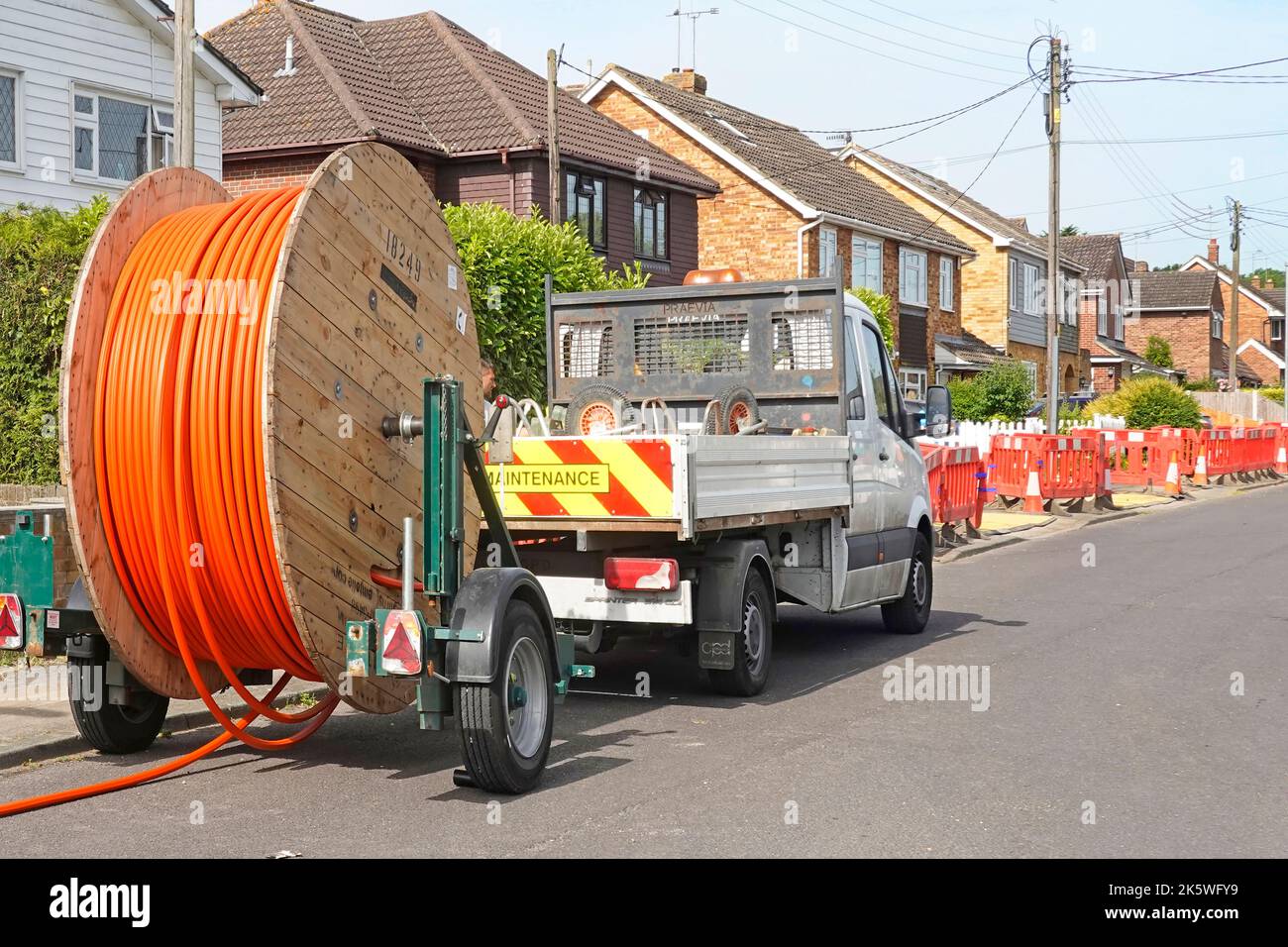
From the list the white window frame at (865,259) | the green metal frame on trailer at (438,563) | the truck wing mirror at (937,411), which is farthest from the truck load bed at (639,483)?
the white window frame at (865,259)

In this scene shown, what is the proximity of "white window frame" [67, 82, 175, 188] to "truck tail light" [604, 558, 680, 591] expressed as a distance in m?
15.3

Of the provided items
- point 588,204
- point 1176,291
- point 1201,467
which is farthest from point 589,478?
point 1176,291

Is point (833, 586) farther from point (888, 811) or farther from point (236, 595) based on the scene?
point (236, 595)

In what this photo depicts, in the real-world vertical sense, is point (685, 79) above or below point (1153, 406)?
above

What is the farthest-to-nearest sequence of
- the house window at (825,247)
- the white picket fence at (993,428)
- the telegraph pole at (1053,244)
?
the house window at (825,247) < the telegraph pole at (1053,244) < the white picket fence at (993,428)

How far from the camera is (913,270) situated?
155ft

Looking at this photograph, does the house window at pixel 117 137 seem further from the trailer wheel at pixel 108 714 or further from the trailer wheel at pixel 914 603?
the trailer wheel at pixel 108 714

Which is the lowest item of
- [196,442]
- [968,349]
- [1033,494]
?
[1033,494]

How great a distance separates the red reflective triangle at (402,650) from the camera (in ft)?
20.6

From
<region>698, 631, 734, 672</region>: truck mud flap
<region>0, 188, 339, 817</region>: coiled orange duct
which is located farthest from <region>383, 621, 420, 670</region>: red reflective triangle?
<region>698, 631, 734, 672</region>: truck mud flap

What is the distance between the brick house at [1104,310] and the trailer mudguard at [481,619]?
219ft

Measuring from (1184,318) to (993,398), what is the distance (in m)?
56.9

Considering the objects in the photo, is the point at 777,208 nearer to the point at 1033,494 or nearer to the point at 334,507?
the point at 1033,494
